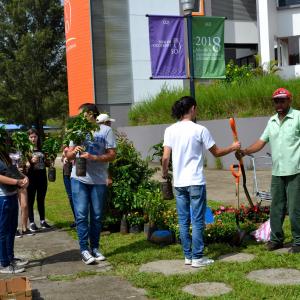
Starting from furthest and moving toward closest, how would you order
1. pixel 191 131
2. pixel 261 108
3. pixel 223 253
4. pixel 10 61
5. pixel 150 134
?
1. pixel 10 61
2. pixel 150 134
3. pixel 261 108
4. pixel 223 253
5. pixel 191 131

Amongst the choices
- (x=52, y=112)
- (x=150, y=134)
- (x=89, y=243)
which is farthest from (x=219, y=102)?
(x=52, y=112)

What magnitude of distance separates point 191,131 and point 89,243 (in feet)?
7.05

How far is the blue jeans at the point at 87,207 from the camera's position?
20.8ft

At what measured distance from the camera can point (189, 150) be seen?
5844mm

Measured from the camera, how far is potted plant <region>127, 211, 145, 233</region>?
7973mm

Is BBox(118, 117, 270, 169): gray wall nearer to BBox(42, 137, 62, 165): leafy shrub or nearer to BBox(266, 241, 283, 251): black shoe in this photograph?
BBox(42, 137, 62, 165): leafy shrub

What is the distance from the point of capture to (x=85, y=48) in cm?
2766

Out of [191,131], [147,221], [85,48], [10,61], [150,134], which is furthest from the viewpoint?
[10,61]

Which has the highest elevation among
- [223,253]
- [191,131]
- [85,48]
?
A: [85,48]

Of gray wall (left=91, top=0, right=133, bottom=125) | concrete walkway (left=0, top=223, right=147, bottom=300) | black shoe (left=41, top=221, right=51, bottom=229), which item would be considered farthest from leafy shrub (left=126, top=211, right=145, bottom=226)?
gray wall (left=91, top=0, right=133, bottom=125)

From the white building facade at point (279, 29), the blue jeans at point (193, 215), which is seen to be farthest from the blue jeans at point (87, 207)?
the white building facade at point (279, 29)

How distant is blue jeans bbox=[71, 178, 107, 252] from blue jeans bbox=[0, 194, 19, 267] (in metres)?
0.74

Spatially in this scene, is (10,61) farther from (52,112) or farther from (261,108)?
(261,108)

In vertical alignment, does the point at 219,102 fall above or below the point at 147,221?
above
